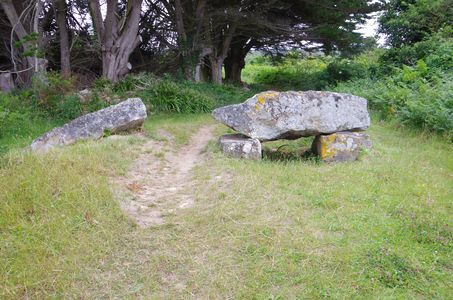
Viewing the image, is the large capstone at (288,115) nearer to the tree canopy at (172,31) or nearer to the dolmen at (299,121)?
the dolmen at (299,121)

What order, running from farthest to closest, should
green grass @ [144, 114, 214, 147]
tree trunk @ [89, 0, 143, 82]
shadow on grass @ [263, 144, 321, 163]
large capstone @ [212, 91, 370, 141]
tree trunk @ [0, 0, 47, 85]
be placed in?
tree trunk @ [89, 0, 143, 82]
tree trunk @ [0, 0, 47, 85]
green grass @ [144, 114, 214, 147]
shadow on grass @ [263, 144, 321, 163]
large capstone @ [212, 91, 370, 141]

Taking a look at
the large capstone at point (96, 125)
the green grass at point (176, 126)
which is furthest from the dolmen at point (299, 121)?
the large capstone at point (96, 125)

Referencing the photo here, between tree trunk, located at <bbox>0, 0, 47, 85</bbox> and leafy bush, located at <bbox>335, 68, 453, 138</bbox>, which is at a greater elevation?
tree trunk, located at <bbox>0, 0, 47, 85</bbox>

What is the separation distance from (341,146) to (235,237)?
377cm

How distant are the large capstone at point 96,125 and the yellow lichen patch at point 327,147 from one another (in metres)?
4.12

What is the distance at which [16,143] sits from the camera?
7.98m

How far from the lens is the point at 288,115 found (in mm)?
7078

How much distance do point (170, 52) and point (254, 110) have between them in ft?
A: 37.2

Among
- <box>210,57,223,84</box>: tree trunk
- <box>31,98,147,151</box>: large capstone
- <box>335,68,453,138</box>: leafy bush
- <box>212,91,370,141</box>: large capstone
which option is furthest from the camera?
<box>210,57,223,84</box>: tree trunk

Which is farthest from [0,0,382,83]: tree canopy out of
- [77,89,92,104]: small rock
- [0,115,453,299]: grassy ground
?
[0,115,453,299]: grassy ground

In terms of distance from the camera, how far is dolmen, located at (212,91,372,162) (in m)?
6.92

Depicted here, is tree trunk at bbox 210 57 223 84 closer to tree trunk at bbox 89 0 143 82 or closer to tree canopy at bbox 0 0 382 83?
tree canopy at bbox 0 0 382 83

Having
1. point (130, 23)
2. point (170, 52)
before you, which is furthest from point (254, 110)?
point (170, 52)

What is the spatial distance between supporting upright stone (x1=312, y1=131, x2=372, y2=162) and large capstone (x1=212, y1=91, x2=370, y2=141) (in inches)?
9.5
